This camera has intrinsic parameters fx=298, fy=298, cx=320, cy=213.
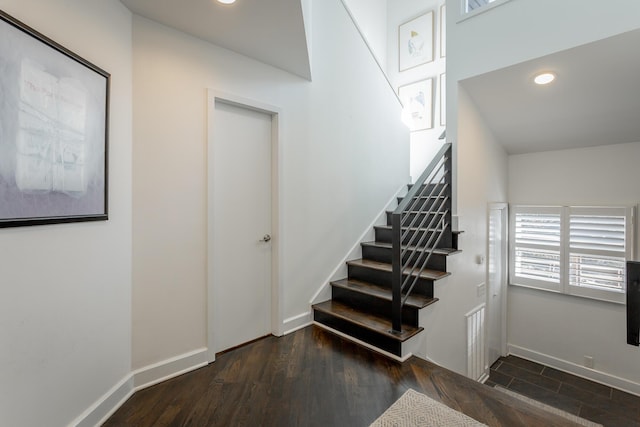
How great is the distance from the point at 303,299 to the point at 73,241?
190 cm

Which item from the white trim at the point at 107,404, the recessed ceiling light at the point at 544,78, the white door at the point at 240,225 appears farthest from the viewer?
the recessed ceiling light at the point at 544,78

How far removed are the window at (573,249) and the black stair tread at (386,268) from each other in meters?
2.02

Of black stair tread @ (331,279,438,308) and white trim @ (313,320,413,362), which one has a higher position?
black stair tread @ (331,279,438,308)

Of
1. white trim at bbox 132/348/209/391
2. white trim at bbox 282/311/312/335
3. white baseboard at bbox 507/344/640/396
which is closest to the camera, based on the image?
white trim at bbox 132/348/209/391

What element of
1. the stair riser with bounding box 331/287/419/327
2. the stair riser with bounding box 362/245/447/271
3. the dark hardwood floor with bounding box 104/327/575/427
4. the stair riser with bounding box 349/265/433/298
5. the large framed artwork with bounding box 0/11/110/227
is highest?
the large framed artwork with bounding box 0/11/110/227

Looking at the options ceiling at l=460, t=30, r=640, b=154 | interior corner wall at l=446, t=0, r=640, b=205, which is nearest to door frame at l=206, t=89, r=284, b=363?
interior corner wall at l=446, t=0, r=640, b=205

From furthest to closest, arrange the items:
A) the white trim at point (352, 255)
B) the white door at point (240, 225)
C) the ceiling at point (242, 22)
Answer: the white trim at point (352, 255) → the white door at point (240, 225) → the ceiling at point (242, 22)

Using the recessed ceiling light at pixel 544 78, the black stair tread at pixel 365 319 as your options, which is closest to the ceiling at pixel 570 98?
the recessed ceiling light at pixel 544 78

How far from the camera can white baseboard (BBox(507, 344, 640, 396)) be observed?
10.5 ft

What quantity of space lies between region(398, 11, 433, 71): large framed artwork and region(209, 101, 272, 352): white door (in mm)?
3204

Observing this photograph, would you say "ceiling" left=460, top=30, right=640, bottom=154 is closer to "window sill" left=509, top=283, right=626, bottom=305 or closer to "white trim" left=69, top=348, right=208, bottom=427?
"window sill" left=509, top=283, right=626, bottom=305

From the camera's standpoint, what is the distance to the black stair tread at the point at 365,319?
2.28 meters

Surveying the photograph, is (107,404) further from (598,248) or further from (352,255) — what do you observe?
(598,248)

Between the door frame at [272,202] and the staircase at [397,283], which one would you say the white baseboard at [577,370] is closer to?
the staircase at [397,283]
